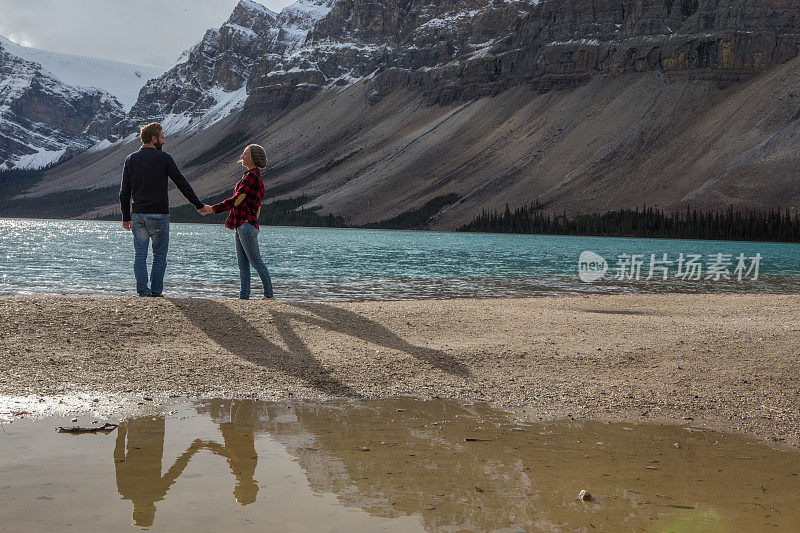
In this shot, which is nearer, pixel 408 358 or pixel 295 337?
pixel 408 358

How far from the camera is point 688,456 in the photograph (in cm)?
639

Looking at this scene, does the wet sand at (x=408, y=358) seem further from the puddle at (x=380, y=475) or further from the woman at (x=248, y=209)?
the woman at (x=248, y=209)

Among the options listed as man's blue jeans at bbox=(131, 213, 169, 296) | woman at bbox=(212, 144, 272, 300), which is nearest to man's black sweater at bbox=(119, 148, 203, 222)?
man's blue jeans at bbox=(131, 213, 169, 296)

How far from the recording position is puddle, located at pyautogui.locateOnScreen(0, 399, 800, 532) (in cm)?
467

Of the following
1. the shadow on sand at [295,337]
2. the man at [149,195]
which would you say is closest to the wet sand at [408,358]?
the shadow on sand at [295,337]

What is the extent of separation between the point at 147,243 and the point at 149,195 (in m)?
0.93

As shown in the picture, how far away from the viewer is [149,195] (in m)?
13.9

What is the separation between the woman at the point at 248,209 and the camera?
574 inches

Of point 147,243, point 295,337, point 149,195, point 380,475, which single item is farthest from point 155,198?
point 380,475

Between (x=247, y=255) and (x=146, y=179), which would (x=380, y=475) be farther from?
(x=247, y=255)

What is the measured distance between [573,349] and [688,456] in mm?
4788

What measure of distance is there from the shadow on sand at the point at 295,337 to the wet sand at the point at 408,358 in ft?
0.11

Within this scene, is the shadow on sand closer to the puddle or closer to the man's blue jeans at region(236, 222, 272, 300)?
the man's blue jeans at region(236, 222, 272, 300)

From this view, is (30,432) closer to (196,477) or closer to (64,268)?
(196,477)
